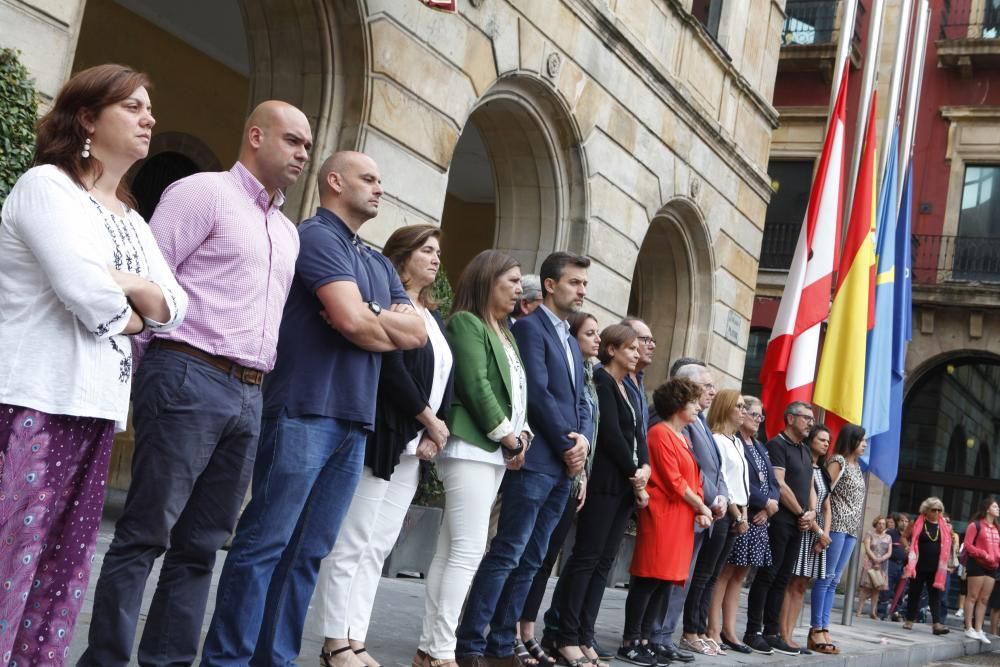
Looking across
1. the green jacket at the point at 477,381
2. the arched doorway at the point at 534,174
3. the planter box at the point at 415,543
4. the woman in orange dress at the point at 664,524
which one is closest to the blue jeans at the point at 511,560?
the green jacket at the point at 477,381

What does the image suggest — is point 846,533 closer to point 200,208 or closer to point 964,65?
point 200,208

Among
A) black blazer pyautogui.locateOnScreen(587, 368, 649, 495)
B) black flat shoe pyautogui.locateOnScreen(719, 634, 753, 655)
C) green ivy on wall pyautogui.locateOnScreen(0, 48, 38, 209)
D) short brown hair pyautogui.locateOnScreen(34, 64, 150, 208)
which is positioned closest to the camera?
short brown hair pyautogui.locateOnScreen(34, 64, 150, 208)

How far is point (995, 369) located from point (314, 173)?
2089 centimetres

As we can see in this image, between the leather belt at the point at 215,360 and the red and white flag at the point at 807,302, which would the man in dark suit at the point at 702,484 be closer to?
the red and white flag at the point at 807,302

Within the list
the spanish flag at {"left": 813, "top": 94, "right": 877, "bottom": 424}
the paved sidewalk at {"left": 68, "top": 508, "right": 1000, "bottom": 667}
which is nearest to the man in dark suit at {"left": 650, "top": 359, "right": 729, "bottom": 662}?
the paved sidewalk at {"left": 68, "top": 508, "right": 1000, "bottom": 667}

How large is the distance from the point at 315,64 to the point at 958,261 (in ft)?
63.2

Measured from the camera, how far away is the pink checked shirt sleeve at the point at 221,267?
367cm

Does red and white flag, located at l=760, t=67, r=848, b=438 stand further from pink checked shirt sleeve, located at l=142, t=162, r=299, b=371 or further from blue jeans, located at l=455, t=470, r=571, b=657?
pink checked shirt sleeve, located at l=142, t=162, r=299, b=371

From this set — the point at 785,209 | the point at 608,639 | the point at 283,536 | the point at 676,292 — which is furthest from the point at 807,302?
the point at 785,209

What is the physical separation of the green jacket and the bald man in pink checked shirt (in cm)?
146

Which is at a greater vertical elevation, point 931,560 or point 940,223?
point 940,223

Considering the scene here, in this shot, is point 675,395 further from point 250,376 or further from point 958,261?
point 958,261

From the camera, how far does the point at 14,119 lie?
18.2 feet

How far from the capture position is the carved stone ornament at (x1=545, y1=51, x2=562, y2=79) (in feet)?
35.4
